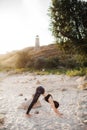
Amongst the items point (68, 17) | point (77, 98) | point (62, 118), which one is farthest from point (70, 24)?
point (62, 118)

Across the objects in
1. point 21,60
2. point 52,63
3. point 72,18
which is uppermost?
point 72,18

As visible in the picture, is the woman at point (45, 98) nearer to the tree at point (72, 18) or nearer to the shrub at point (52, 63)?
the tree at point (72, 18)

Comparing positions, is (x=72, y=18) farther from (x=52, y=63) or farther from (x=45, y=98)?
(x=45, y=98)

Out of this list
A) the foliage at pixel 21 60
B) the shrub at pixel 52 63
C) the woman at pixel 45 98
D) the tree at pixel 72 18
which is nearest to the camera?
the woman at pixel 45 98

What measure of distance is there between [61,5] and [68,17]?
1.74m

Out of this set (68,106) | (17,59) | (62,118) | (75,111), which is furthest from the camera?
(17,59)

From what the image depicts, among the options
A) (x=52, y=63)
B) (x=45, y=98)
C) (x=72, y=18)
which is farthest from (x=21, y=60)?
(x=45, y=98)

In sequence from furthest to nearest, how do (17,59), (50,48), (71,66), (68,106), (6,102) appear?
1. (50,48)
2. (17,59)
3. (71,66)
4. (6,102)
5. (68,106)

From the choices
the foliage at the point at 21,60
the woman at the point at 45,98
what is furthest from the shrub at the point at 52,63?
the woman at the point at 45,98

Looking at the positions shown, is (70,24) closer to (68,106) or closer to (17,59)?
(68,106)

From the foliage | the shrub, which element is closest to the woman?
the shrub

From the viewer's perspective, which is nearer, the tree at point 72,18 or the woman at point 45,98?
the woman at point 45,98

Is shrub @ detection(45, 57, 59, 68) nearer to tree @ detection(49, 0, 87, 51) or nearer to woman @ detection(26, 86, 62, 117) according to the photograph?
tree @ detection(49, 0, 87, 51)

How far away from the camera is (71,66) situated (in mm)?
49688
